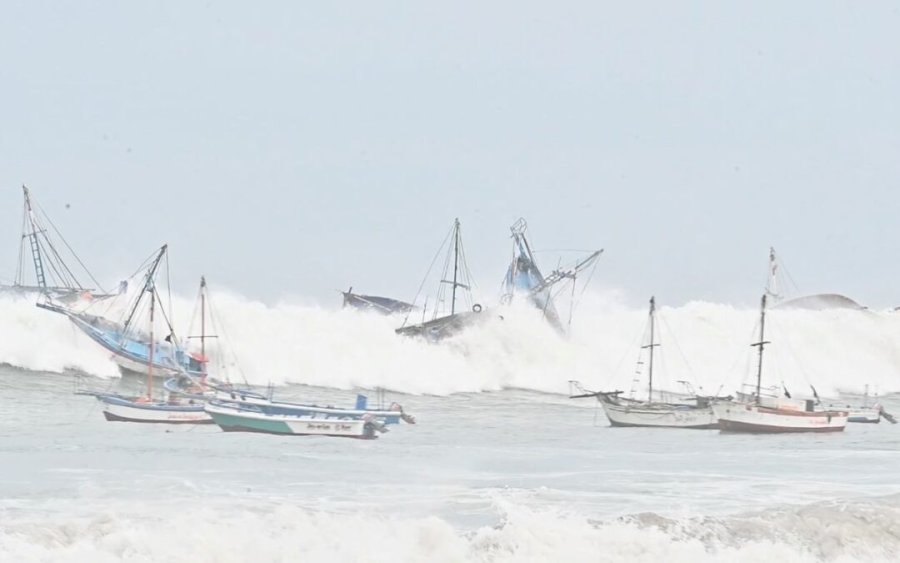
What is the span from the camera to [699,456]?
40250 mm

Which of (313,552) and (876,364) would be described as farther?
(876,364)

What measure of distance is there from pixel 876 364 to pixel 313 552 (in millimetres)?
97115

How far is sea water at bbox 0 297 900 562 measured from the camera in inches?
774

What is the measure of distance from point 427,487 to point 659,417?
28.9 metres

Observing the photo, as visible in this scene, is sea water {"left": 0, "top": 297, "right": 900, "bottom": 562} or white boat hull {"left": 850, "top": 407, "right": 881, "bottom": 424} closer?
sea water {"left": 0, "top": 297, "right": 900, "bottom": 562}

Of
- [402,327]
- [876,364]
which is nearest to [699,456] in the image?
[402,327]

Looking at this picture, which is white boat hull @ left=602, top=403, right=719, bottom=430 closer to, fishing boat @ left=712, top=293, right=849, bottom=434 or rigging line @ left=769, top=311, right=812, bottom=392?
fishing boat @ left=712, top=293, right=849, bottom=434

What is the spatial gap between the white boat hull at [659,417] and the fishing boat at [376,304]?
36695mm

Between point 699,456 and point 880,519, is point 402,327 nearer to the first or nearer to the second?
point 699,456

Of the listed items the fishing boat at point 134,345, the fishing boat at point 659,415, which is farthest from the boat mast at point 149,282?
the fishing boat at point 659,415

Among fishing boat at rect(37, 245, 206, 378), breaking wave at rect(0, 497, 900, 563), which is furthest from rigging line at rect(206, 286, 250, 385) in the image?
breaking wave at rect(0, 497, 900, 563)

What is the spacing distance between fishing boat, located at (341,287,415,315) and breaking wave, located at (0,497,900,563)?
222 ft

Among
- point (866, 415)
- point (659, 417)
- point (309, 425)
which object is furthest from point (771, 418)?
point (309, 425)

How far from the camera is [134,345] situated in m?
69.1
